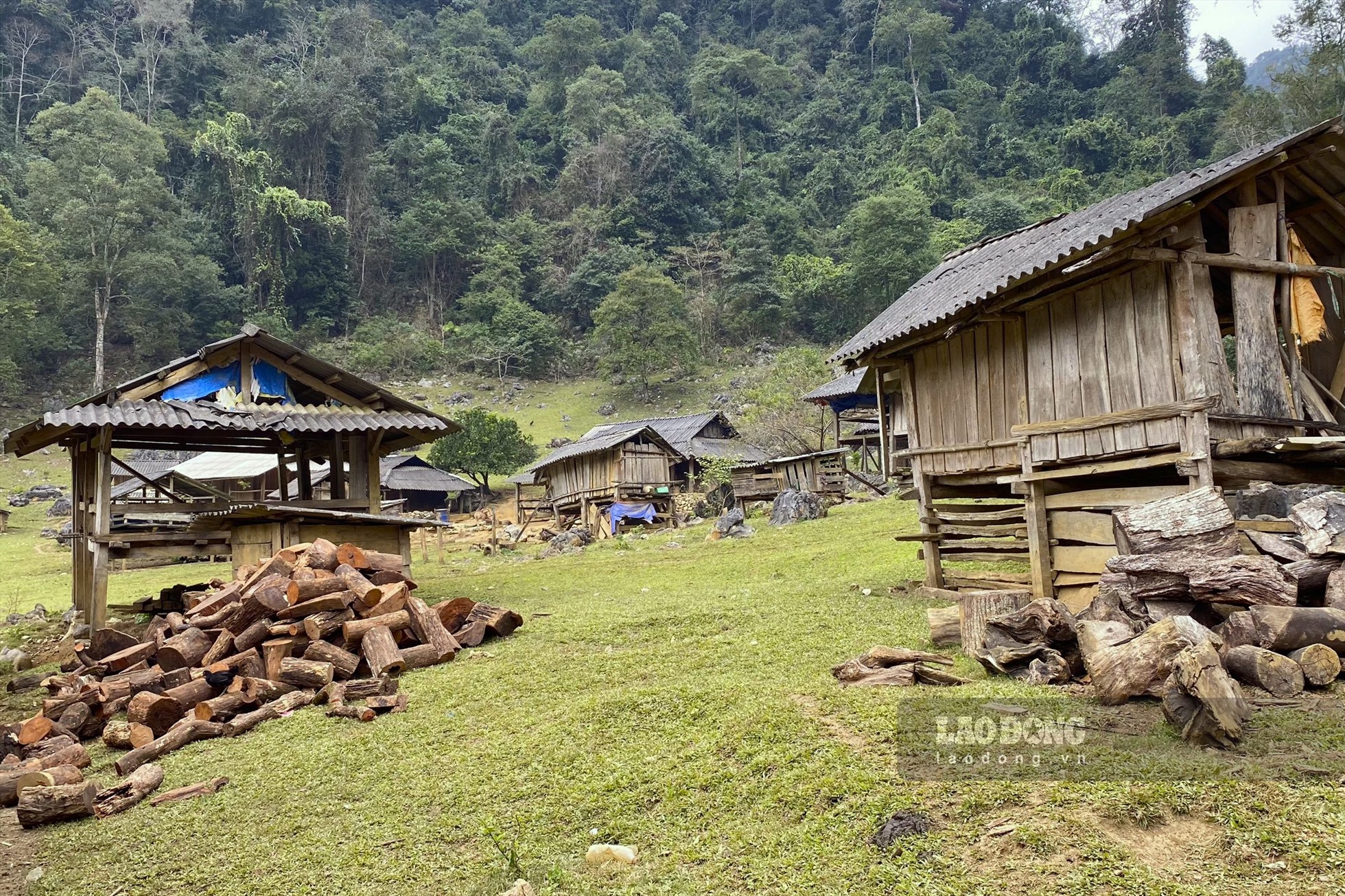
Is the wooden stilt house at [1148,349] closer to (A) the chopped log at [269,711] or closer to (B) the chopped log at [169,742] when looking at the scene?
(A) the chopped log at [269,711]

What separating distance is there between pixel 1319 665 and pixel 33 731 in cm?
988

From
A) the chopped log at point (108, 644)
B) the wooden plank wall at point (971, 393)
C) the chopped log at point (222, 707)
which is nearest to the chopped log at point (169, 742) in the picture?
the chopped log at point (222, 707)

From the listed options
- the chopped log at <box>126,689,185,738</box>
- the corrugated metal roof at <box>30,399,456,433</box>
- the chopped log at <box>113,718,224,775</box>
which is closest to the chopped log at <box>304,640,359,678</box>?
the chopped log at <box>113,718,224,775</box>

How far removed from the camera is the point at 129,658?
8422mm

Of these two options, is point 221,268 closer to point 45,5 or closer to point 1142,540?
point 45,5

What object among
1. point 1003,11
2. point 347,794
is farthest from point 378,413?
point 1003,11

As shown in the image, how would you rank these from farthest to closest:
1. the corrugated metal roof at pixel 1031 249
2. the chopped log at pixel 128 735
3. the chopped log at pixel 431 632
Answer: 1. the chopped log at pixel 431 632
2. the corrugated metal roof at pixel 1031 249
3. the chopped log at pixel 128 735

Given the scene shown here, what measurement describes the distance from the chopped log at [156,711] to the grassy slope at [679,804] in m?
0.53

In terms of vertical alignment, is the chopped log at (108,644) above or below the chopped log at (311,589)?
below

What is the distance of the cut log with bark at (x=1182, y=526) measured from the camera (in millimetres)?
5961

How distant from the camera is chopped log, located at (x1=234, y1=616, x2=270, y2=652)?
803 centimetres

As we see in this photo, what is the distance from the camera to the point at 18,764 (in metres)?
6.40

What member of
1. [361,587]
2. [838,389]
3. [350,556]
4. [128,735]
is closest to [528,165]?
[838,389]

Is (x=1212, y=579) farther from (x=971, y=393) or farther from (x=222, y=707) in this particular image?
(x=222, y=707)
